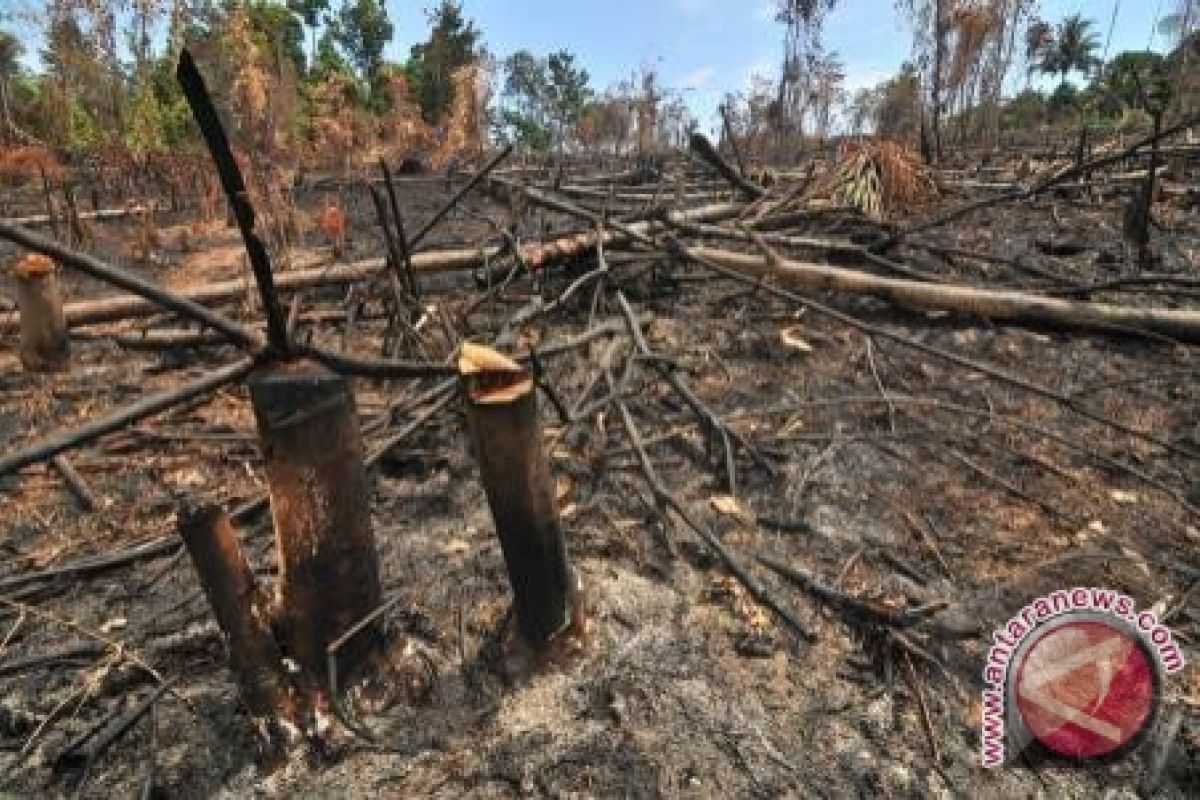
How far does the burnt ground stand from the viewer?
1591mm

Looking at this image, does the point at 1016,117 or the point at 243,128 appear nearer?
the point at 243,128

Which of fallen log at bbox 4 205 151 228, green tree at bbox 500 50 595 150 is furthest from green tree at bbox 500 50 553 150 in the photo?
fallen log at bbox 4 205 151 228

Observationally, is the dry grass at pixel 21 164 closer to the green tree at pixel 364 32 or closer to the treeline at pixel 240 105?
the treeline at pixel 240 105

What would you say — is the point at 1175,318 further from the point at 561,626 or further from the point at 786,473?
the point at 561,626

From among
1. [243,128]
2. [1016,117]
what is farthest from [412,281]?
[1016,117]

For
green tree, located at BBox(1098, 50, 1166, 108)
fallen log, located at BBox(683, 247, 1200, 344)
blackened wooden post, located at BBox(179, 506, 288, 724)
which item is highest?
green tree, located at BBox(1098, 50, 1166, 108)

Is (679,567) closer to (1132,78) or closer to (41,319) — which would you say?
(41,319)

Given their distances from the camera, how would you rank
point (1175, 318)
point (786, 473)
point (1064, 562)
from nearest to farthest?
point (1064, 562)
point (786, 473)
point (1175, 318)

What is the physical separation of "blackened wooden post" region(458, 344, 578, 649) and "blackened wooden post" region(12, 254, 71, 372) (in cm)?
297

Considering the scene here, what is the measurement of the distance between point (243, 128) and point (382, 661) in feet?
24.4

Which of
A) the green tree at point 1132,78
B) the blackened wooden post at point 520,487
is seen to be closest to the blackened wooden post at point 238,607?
the blackened wooden post at point 520,487

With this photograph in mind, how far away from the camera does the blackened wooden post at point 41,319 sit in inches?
139

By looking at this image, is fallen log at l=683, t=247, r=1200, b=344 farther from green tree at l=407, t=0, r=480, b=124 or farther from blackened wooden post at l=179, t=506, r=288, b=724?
green tree at l=407, t=0, r=480, b=124

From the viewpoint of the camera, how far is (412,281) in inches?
132
